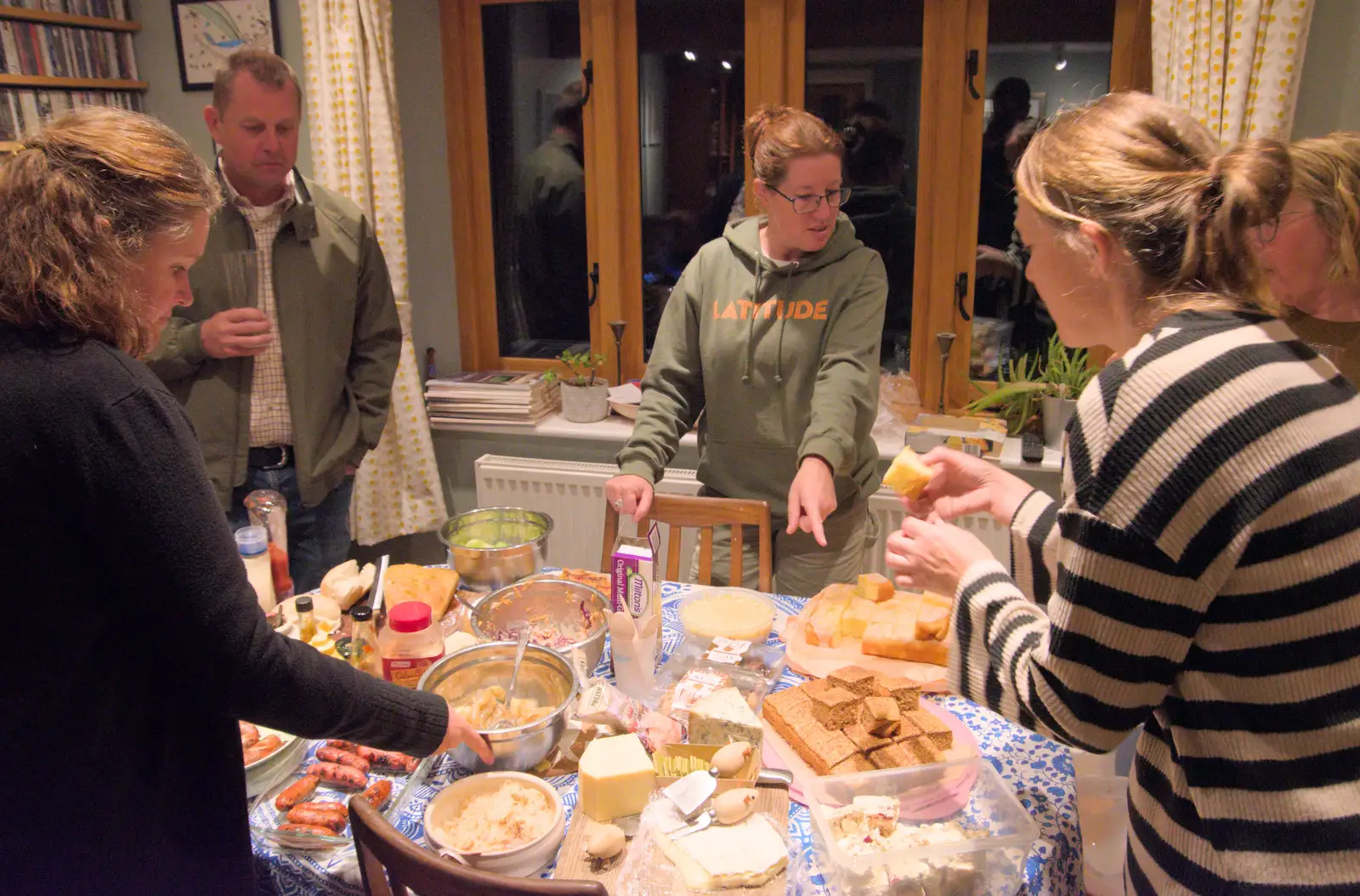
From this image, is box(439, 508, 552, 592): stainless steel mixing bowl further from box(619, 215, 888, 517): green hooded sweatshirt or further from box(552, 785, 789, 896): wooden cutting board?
box(552, 785, 789, 896): wooden cutting board

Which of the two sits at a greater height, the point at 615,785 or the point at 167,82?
the point at 167,82

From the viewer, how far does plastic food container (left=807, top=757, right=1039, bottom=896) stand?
1.11 metres

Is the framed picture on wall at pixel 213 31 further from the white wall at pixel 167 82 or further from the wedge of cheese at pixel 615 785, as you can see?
the wedge of cheese at pixel 615 785

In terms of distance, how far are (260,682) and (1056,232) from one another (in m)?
1.02

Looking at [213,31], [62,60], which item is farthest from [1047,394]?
[62,60]

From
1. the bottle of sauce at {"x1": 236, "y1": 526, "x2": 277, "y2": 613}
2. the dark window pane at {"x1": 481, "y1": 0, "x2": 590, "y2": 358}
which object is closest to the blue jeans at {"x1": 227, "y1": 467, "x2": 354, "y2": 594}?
the bottle of sauce at {"x1": 236, "y1": 526, "x2": 277, "y2": 613}

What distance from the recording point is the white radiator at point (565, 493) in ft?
10.4

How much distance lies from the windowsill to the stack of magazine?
0.02 meters

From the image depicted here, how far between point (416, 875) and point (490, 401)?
2.46 metres

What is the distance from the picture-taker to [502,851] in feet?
3.70

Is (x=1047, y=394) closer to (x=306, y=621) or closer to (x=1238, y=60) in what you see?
(x=1238, y=60)

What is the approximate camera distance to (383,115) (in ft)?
10.1

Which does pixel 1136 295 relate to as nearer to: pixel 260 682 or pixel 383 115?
pixel 260 682

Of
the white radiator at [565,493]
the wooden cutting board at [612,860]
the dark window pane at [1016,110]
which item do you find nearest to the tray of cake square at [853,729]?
the wooden cutting board at [612,860]
